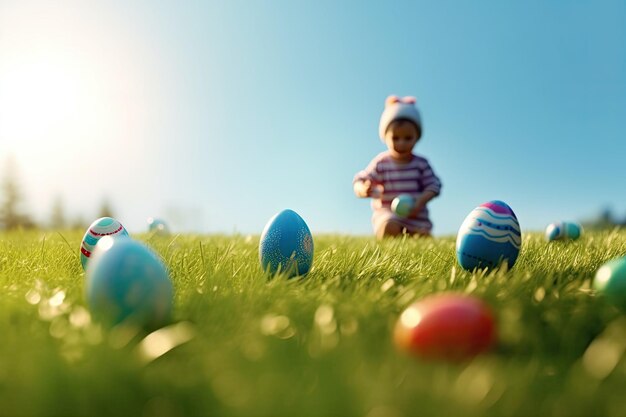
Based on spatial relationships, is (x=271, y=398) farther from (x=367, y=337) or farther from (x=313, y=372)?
(x=367, y=337)

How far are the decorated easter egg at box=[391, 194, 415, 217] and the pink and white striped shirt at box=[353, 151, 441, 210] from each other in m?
0.27

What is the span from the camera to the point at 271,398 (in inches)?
41.9

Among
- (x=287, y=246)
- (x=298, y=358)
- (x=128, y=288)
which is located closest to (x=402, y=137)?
(x=287, y=246)

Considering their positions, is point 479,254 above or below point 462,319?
below

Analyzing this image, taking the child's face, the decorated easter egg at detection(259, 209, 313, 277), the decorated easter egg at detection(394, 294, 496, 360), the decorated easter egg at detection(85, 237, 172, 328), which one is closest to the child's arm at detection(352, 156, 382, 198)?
the child's face

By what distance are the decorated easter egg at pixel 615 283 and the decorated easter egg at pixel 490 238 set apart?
602 millimetres

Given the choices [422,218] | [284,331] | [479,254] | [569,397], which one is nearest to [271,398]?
[284,331]

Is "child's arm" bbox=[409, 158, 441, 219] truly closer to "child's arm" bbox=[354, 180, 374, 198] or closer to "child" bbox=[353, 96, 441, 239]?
"child" bbox=[353, 96, 441, 239]


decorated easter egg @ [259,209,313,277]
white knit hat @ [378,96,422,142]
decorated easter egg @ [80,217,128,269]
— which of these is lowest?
decorated easter egg @ [80,217,128,269]

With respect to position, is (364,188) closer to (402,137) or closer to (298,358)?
(402,137)

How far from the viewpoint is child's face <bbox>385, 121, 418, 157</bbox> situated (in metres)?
6.00

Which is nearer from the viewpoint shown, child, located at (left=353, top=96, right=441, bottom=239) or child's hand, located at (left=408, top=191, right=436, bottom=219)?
child's hand, located at (left=408, top=191, right=436, bottom=219)

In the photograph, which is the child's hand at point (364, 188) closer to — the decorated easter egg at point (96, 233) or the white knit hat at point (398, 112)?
the white knit hat at point (398, 112)

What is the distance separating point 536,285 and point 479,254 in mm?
369
